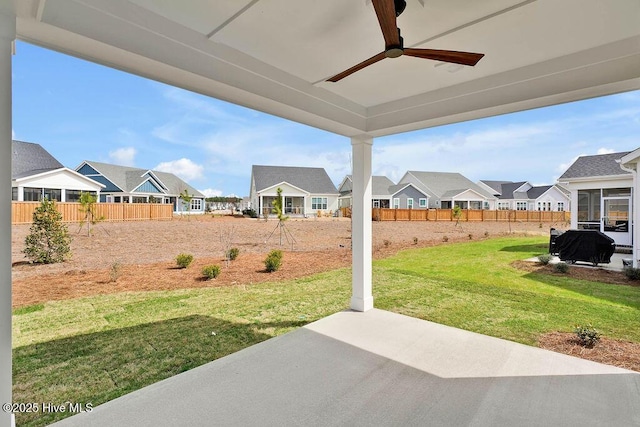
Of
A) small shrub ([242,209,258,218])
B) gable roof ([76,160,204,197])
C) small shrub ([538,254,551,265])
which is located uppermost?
gable roof ([76,160,204,197])

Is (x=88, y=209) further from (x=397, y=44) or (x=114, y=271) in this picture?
(x=397, y=44)

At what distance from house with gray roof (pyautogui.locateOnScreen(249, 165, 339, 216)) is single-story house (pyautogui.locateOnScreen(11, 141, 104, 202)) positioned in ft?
10.2

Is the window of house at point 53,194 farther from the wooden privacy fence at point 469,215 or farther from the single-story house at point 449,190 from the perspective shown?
the single-story house at point 449,190

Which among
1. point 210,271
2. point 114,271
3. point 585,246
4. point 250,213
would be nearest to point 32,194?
point 114,271

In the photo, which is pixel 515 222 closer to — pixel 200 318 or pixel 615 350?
pixel 615 350

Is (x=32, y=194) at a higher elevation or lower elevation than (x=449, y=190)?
lower

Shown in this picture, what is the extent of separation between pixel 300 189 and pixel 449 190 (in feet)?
17.7

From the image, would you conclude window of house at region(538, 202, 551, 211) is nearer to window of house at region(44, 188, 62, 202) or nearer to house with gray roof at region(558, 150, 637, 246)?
house with gray roof at region(558, 150, 637, 246)

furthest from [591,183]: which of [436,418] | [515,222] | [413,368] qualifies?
[436,418]

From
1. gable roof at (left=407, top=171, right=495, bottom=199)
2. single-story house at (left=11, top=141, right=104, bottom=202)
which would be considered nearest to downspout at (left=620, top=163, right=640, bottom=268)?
gable roof at (left=407, top=171, right=495, bottom=199)

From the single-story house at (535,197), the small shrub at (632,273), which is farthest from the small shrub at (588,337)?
the single-story house at (535,197)

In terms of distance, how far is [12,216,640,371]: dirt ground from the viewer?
334 centimetres

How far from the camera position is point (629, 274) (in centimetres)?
433

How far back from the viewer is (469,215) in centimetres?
781
